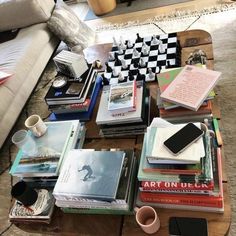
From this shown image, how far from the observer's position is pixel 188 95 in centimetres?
110

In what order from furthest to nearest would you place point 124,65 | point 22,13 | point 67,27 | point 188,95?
point 67,27
point 22,13
point 124,65
point 188,95

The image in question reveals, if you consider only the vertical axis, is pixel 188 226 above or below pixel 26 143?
below

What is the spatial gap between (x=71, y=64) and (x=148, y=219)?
2.56ft

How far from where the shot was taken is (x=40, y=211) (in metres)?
0.99

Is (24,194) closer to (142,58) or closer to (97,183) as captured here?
(97,183)

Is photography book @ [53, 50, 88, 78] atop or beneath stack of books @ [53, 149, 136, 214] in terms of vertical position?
atop

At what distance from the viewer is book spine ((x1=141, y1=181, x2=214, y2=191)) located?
833 mm

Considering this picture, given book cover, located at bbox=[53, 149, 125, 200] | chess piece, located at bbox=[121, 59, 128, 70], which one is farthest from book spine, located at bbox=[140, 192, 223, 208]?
chess piece, located at bbox=[121, 59, 128, 70]

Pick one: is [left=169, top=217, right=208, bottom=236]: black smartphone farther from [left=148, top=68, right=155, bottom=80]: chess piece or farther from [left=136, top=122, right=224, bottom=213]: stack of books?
[left=148, top=68, right=155, bottom=80]: chess piece

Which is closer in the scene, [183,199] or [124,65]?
[183,199]

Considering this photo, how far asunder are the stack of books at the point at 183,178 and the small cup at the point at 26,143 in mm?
484

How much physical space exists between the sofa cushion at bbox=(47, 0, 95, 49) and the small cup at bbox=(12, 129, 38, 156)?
1.26 m

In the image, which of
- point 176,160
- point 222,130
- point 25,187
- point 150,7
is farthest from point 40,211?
point 150,7

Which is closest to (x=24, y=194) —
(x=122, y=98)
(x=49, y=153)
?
(x=49, y=153)
